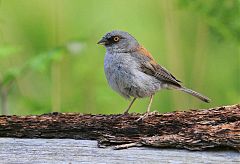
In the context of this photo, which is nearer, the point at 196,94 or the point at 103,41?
the point at 196,94

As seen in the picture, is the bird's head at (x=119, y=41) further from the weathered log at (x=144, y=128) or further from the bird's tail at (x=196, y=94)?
the weathered log at (x=144, y=128)

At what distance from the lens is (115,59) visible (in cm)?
632

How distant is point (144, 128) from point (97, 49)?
3982 mm

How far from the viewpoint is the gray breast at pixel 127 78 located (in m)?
6.15

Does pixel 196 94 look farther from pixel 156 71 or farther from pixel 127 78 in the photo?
pixel 127 78

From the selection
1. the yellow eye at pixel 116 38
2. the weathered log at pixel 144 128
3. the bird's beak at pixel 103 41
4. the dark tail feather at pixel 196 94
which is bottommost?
the weathered log at pixel 144 128

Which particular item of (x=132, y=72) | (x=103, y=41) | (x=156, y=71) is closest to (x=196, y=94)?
(x=156, y=71)

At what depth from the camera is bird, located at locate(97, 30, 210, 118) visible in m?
6.19

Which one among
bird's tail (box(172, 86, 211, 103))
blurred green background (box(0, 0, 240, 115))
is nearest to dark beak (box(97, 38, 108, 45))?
blurred green background (box(0, 0, 240, 115))

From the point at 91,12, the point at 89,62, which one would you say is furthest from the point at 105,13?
the point at 89,62

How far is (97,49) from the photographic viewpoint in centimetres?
817

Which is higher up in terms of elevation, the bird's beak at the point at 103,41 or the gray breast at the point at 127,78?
the bird's beak at the point at 103,41

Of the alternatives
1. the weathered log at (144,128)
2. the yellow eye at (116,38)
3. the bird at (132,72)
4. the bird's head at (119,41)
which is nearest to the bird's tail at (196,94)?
the bird at (132,72)

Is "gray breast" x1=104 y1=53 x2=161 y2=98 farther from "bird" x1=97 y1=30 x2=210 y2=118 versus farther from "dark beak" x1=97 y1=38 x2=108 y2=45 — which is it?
"dark beak" x1=97 y1=38 x2=108 y2=45
